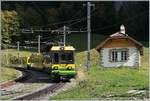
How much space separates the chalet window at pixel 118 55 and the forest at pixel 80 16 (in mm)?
37265

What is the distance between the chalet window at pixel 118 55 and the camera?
54344 mm

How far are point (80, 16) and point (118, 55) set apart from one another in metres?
51.8

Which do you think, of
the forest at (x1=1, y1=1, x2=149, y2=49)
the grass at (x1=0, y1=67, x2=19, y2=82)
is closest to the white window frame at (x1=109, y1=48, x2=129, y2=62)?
the grass at (x1=0, y1=67, x2=19, y2=82)

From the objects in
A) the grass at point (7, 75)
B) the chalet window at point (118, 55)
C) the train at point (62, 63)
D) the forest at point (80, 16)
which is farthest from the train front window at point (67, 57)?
the forest at point (80, 16)

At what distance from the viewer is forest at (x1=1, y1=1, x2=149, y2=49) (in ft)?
316

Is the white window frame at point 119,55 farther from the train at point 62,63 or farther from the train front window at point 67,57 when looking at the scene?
the train front window at point 67,57

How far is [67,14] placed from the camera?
110 m

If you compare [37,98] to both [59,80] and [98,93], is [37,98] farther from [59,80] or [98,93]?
[59,80]

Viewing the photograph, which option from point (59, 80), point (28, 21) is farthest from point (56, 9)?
point (59, 80)

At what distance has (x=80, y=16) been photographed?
348 feet

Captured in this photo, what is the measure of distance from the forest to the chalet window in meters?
37.3

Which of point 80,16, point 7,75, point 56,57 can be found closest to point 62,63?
point 56,57

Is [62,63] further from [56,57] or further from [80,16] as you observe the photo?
[80,16]

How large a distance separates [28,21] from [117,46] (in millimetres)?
48453
